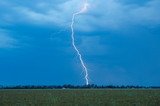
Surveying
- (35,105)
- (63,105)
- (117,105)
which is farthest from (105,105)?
(35,105)

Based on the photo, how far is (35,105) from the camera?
2703 cm

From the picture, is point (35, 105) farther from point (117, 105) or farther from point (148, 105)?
point (148, 105)

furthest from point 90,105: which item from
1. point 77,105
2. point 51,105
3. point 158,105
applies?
point 158,105

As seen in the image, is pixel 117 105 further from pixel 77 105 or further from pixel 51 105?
pixel 51 105

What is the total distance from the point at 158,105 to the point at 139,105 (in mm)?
1315

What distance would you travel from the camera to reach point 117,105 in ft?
85.2

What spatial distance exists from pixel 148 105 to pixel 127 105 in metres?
1.43

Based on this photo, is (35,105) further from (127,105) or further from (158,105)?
(158,105)

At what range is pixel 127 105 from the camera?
85.0 ft

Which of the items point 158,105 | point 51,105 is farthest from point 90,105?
point 158,105

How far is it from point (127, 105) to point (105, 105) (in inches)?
57.7

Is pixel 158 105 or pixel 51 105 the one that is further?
pixel 51 105

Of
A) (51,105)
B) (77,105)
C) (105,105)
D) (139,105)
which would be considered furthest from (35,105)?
(139,105)

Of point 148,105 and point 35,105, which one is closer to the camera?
point 148,105
